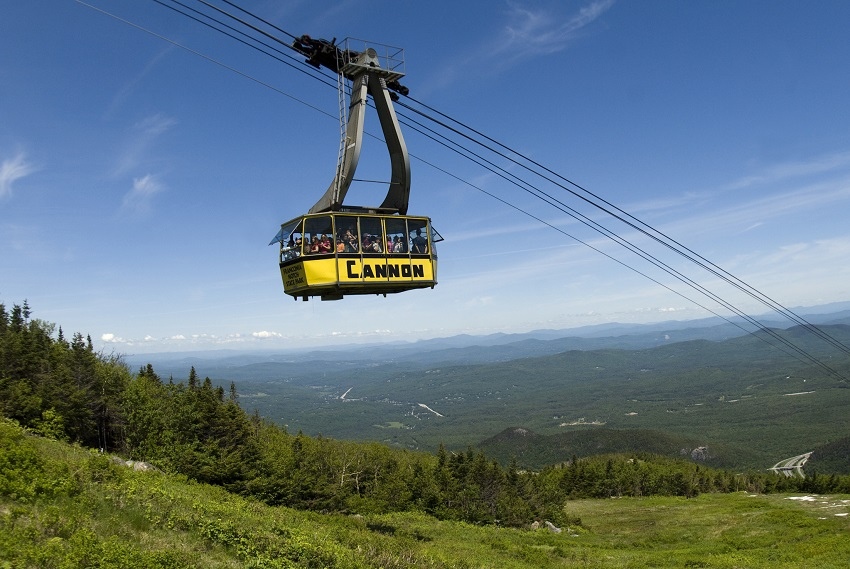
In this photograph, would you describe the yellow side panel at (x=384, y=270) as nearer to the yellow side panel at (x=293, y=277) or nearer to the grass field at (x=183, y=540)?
the yellow side panel at (x=293, y=277)

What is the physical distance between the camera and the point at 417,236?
20.3m

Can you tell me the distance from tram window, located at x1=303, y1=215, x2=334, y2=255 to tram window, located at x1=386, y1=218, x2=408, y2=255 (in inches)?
93.7

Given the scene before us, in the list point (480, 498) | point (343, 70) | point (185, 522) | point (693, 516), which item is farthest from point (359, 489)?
point (343, 70)

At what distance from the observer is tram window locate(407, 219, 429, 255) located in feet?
65.9

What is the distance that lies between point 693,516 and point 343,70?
72.2 meters

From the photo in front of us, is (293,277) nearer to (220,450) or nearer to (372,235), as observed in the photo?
(372,235)

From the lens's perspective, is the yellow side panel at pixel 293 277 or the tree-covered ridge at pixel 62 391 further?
the tree-covered ridge at pixel 62 391

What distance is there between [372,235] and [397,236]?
1092 millimetres

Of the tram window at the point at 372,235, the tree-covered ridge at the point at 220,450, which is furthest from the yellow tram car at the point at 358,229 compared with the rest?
the tree-covered ridge at the point at 220,450

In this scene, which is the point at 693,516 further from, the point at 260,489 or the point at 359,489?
the point at 260,489

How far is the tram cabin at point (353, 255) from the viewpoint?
58.1 feet

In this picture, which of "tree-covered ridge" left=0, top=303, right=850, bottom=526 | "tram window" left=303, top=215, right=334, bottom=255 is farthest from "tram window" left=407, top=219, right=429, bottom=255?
"tree-covered ridge" left=0, top=303, right=850, bottom=526

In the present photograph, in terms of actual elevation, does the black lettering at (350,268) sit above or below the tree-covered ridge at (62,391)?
above

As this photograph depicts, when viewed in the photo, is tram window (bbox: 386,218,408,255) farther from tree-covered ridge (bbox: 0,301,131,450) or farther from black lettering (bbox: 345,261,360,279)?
tree-covered ridge (bbox: 0,301,131,450)
